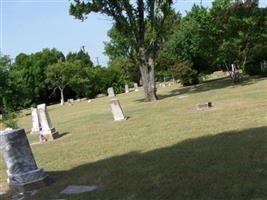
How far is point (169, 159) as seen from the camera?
32.9 ft

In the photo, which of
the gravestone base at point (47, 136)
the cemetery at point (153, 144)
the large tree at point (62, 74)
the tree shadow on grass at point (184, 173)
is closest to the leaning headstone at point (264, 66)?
the cemetery at point (153, 144)

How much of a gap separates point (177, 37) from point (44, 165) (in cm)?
4145

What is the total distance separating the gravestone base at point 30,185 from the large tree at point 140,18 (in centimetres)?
2259

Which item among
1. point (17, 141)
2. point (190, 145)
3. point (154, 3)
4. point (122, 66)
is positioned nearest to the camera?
point (17, 141)

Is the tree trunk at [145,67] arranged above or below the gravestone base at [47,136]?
above

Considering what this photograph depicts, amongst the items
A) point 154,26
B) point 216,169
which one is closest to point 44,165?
point 216,169

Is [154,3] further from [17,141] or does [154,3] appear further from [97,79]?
[97,79]

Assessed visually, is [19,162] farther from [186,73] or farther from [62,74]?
[62,74]

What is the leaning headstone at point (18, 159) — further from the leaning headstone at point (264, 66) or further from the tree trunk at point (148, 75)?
the leaning headstone at point (264, 66)

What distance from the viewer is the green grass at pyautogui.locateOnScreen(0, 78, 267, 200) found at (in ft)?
24.9

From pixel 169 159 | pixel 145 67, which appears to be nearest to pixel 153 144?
pixel 169 159

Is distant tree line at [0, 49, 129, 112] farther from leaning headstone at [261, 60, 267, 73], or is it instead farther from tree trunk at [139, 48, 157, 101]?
tree trunk at [139, 48, 157, 101]

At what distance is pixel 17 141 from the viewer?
31.5 feet

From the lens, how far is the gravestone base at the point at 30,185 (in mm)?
9211
